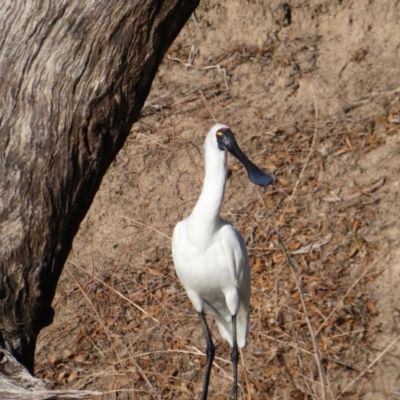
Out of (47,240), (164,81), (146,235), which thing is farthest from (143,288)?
(47,240)

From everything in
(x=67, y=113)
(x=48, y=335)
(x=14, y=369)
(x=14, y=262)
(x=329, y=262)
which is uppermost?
(x=67, y=113)

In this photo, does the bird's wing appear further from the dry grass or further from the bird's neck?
the dry grass

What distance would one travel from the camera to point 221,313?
5.53m

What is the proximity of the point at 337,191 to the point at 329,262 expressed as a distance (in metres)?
0.70

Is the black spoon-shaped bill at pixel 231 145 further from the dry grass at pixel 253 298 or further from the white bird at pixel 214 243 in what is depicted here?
the dry grass at pixel 253 298

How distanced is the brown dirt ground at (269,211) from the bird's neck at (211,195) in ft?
5.80

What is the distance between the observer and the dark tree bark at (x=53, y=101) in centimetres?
400

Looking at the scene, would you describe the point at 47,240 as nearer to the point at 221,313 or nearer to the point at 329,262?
the point at 221,313

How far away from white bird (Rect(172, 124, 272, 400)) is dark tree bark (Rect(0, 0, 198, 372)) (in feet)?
2.68

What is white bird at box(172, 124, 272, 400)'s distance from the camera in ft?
15.9

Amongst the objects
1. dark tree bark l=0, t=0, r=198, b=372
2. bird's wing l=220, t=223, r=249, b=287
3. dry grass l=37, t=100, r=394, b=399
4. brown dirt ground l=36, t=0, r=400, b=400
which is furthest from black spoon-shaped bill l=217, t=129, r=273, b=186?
dry grass l=37, t=100, r=394, b=399

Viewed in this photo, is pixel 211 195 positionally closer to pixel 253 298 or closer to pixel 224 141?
pixel 224 141

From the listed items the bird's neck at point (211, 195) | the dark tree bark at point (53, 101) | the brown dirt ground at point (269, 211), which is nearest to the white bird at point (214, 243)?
the bird's neck at point (211, 195)

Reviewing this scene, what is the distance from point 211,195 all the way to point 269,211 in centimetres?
324
